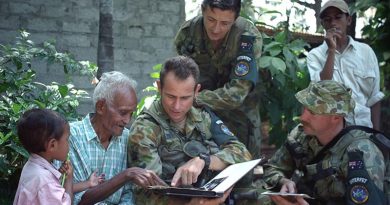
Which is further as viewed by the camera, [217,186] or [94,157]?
[94,157]

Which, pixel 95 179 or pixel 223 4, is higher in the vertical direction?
pixel 223 4

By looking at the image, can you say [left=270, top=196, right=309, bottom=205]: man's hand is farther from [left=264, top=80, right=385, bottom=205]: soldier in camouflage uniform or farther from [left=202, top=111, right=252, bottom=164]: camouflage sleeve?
[left=202, top=111, right=252, bottom=164]: camouflage sleeve

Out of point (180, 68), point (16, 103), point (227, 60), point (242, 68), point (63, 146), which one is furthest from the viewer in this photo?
point (16, 103)

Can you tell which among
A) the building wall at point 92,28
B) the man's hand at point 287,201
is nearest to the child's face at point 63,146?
the man's hand at point 287,201

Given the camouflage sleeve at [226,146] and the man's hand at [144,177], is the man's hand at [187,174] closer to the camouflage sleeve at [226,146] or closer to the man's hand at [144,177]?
the man's hand at [144,177]

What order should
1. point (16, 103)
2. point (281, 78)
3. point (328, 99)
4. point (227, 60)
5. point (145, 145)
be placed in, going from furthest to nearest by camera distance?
point (281, 78) < point (16, 103) < point (227, 60) < point (328, 99) < point (145, 145)

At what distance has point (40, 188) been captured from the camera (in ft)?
11.8

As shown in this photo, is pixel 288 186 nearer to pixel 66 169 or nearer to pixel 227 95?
pixel 227 95

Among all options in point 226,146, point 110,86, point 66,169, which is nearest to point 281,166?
point 226,146

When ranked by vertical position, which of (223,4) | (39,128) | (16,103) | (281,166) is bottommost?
(281,166)

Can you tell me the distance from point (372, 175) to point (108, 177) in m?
1.58

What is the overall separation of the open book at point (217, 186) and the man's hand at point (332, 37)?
5.44 ft

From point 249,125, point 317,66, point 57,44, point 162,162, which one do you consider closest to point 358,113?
point 317,66

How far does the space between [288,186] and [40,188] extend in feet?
5.26
